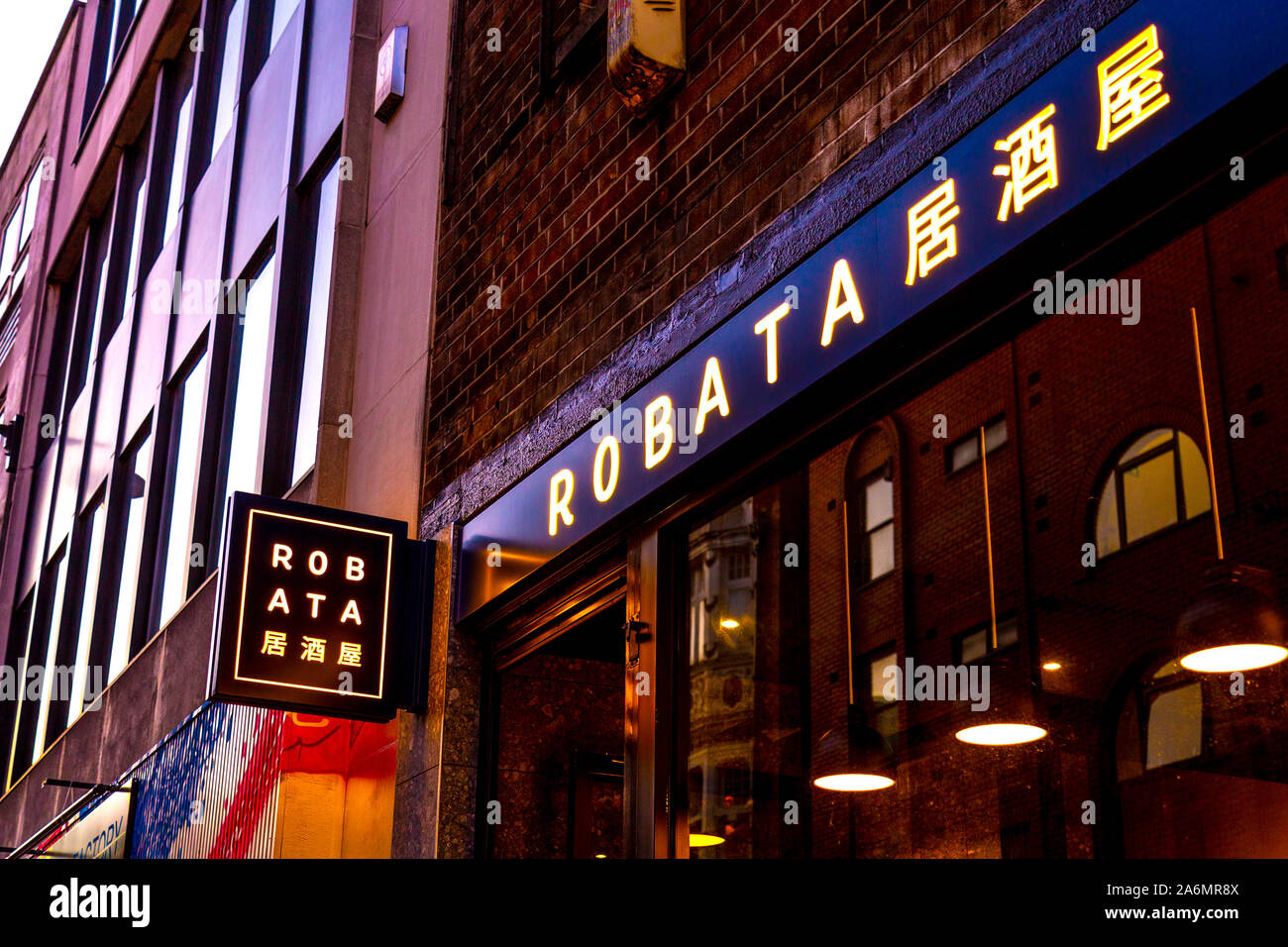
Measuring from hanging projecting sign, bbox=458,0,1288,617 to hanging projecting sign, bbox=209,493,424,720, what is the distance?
989 millimetres

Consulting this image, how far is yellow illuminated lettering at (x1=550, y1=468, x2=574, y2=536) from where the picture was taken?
6.95 meters

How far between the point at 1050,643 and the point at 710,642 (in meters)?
1.78

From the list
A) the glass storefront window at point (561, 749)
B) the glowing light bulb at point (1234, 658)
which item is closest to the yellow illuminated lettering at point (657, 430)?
the glass storefront window at point (561, 749)

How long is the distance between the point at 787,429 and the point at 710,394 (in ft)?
1.34

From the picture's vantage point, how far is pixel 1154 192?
440 centimetres

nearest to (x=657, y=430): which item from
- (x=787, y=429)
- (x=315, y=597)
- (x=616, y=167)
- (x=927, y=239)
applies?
(x=787, y=429)

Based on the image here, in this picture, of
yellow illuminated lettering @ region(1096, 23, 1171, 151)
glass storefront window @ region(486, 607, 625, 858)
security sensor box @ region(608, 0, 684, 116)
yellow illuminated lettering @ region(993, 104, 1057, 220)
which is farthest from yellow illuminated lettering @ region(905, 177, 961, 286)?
glass storefront window @ region(486, 607, 625, 858)

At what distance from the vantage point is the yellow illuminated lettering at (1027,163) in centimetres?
464

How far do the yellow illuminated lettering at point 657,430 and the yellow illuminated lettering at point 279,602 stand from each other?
226 cm

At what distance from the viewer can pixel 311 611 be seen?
25.3 feet

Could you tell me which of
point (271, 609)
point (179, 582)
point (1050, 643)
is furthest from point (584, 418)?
point (179, 582)

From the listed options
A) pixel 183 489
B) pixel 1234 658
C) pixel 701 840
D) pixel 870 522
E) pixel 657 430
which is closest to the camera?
pixel 1234 658

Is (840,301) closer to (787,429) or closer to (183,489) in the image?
(787,429)

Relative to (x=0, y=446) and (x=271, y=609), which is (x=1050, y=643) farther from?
(x=0, y=446)
